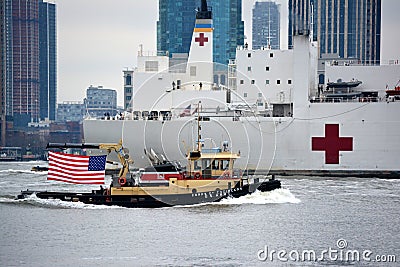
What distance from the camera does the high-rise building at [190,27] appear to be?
91.7 m

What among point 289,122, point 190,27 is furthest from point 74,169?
point 190,27

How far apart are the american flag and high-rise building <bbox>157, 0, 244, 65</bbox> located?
6956cm

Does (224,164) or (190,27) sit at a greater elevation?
(190,27)

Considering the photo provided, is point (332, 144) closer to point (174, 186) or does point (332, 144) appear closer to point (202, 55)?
point (202, 55)

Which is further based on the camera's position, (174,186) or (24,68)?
(24,68)

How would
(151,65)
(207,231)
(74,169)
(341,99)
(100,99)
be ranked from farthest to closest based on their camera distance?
(100,99) → (151,65) → (341,99) → (74,169) → (207,231)

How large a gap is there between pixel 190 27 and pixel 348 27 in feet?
57.1

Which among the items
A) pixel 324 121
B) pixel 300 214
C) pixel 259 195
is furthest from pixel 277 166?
pixel 300 214

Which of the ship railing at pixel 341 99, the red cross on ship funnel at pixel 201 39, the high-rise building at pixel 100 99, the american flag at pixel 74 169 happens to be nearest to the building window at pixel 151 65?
the red cross on ship funnel at pixel 201 39

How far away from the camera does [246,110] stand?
2877 centimetres

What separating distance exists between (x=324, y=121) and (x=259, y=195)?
7001 mm

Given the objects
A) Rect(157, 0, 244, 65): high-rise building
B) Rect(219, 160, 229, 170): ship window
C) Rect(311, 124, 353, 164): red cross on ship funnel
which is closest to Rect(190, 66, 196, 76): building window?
Rect(311, 124, 353, 164): red cross on ship funnel

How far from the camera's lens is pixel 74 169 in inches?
802

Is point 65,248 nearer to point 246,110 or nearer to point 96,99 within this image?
point 246,110
